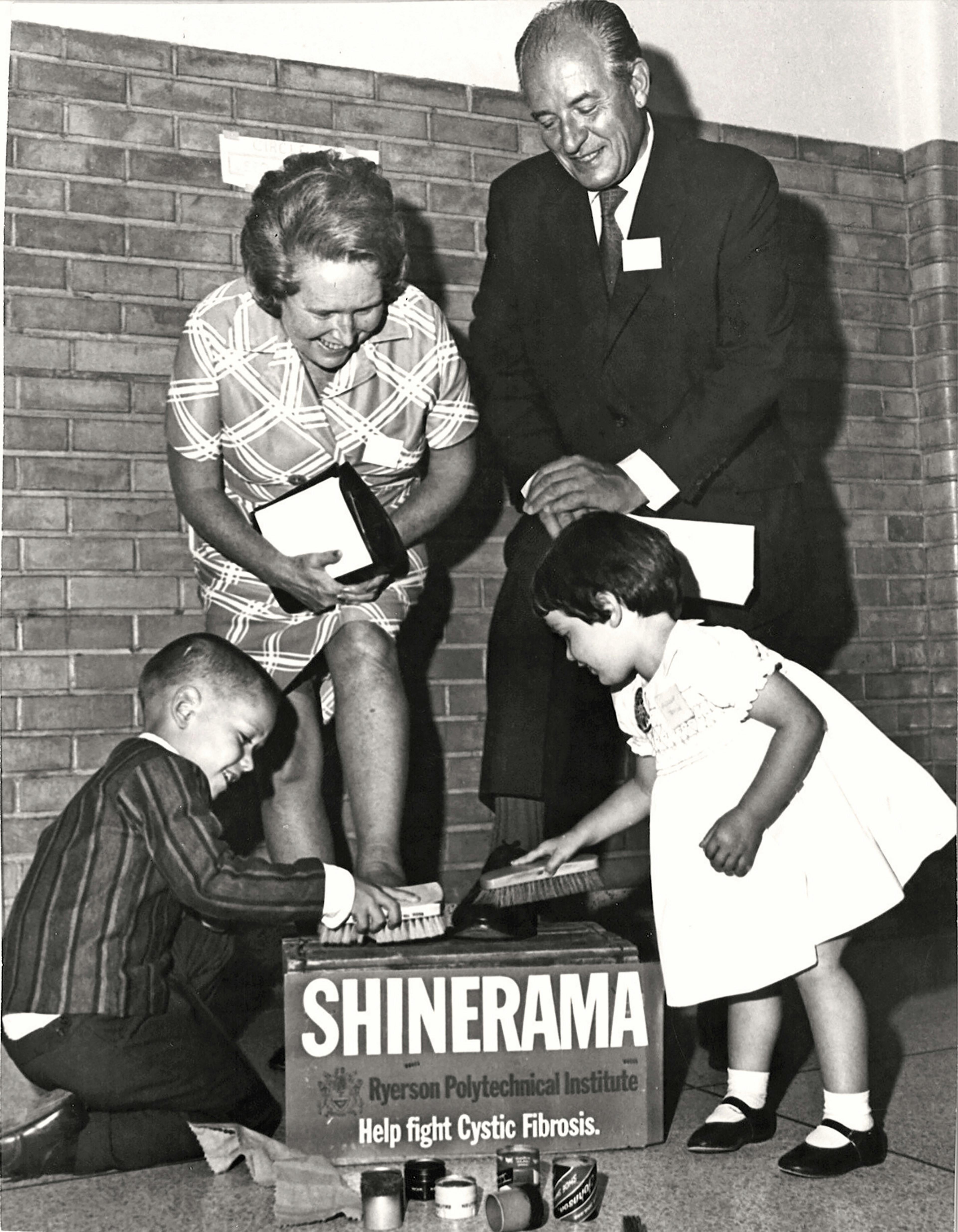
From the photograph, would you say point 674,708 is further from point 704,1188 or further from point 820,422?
point 820,422

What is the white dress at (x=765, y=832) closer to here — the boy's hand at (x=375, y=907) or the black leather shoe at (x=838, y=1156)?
the black leather shoe at (x=838, y=1156)

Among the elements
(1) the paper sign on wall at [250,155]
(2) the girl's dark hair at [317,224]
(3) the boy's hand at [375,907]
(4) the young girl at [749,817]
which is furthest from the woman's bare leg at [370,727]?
(1) the paper sign on wall at [250,155]

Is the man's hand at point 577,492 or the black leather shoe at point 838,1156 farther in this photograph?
the man's hand at point 577,492

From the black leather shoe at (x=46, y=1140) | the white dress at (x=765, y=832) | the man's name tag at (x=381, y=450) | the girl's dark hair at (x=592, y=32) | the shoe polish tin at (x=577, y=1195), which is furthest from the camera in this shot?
the man's name tag at (x=381, y=450)

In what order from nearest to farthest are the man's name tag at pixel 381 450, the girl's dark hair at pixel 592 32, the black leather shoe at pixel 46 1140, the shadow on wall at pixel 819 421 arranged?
the black leather shoe at pixel 46 1140 → the girl's dark hair at pixel 592 32 → the man's name tag at pixel 381 450 → the shadow on wall at pixel 819 421

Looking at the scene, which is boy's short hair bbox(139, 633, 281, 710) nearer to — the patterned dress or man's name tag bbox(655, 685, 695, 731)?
the patterned dress

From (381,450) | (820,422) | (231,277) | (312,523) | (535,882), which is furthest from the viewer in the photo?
(820,422)

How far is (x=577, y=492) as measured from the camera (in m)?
2.32

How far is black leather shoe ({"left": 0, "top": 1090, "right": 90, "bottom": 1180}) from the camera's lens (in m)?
1.79

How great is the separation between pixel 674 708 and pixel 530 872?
0.37 meters

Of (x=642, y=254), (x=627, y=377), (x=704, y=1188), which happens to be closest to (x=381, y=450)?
(x=627, y=377)

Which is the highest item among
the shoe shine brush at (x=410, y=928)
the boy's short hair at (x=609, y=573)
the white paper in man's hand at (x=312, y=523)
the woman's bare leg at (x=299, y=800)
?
the white paper in man's hand at (x=312, y=523)

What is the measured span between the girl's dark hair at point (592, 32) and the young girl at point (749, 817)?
2.53 feet

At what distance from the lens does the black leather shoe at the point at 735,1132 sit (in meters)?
1.89
